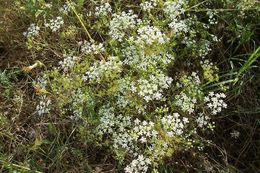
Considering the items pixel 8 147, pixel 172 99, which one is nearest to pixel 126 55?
pixel 172 99

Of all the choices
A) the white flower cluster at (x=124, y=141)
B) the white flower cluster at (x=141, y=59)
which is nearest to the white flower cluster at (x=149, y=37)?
the white flower cluster at (x=141, y=59)

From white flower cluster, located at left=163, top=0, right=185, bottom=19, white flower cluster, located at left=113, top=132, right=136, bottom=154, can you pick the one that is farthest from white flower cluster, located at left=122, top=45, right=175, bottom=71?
white flower cluster, located at left=113, top=132, right=136, bottom=154

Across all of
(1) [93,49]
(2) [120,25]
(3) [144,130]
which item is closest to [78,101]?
(1) [93,49]

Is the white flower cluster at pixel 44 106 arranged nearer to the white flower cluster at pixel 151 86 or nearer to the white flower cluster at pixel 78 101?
the white flower cluster at pixel 78 101

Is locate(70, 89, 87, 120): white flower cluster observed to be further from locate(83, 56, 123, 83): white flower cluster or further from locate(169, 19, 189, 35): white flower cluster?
locate(169, 19, 189, 35): white flower cluster

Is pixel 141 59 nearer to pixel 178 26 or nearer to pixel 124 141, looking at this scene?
pixel 178 26

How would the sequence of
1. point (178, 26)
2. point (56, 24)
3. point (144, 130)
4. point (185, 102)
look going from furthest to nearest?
point (56, 24)
point (178, 26)
point (185, 102)
point (144, 130)
